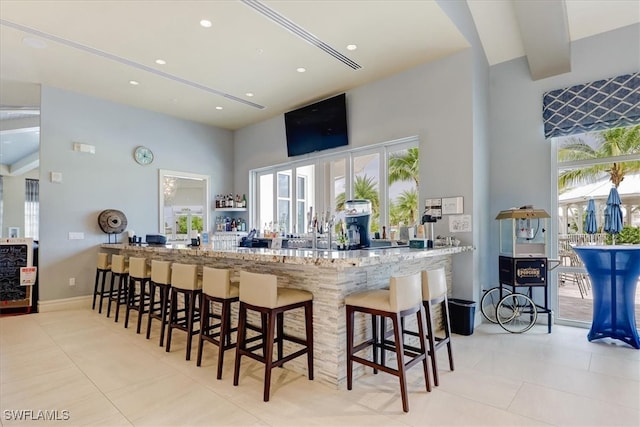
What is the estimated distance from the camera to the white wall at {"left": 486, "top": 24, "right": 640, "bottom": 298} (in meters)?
4.01

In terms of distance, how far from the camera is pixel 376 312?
7.66 ft

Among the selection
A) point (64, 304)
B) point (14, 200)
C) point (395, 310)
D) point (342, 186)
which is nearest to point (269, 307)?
point (395, 310)

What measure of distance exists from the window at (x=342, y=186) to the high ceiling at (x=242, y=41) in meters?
1.18

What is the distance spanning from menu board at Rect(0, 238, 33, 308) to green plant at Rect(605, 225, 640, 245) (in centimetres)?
817

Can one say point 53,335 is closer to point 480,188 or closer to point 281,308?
point 281,308

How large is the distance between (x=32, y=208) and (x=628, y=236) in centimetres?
859

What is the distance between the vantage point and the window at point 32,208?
517cm

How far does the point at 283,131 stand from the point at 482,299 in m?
4.55

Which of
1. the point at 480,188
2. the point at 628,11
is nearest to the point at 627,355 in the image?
the point at 480,188

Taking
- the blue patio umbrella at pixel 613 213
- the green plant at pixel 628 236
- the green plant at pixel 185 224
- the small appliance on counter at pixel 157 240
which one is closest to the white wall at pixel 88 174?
the green plant at pixel 185 224

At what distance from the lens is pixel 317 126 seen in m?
5.71

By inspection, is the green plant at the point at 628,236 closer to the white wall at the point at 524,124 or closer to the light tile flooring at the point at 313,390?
the white wall at the point at 524,124

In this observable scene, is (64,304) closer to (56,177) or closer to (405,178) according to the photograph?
(56,177)

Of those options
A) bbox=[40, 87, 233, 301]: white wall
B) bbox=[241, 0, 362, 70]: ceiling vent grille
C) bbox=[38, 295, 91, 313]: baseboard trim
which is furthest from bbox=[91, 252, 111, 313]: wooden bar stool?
bbox=[241, 0, 362, 70]: ceiling vent grille
